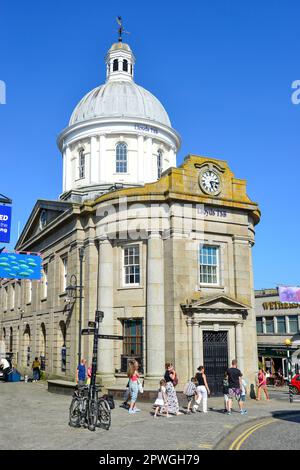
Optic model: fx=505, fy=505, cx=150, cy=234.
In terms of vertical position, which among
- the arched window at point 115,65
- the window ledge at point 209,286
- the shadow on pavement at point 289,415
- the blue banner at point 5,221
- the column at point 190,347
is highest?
the arched window at point 115,65

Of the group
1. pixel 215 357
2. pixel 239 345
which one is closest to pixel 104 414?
pixel 215 357

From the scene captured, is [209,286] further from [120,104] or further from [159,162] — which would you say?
[120,104]

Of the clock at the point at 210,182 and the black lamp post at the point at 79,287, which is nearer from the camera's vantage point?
the clock at the point at 210,182

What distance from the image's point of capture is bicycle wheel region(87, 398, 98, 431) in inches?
539

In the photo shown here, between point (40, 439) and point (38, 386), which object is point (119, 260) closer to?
point (38, 386)

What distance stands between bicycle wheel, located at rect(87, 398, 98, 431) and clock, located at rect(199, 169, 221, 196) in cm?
1330

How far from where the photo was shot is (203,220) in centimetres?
2442

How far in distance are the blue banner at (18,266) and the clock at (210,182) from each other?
8931 mm

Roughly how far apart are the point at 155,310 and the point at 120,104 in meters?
19.7

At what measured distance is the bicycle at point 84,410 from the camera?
45.2 feet

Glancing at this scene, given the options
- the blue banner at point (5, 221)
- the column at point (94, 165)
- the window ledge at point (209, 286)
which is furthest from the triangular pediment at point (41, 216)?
the window ledge at point (209, 286)

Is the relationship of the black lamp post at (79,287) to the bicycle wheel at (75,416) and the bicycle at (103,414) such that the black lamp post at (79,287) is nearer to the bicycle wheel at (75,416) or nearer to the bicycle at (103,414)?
the bicycle wheel at (75,416)

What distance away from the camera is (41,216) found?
3438cm

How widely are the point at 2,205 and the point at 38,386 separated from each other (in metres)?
13.3
